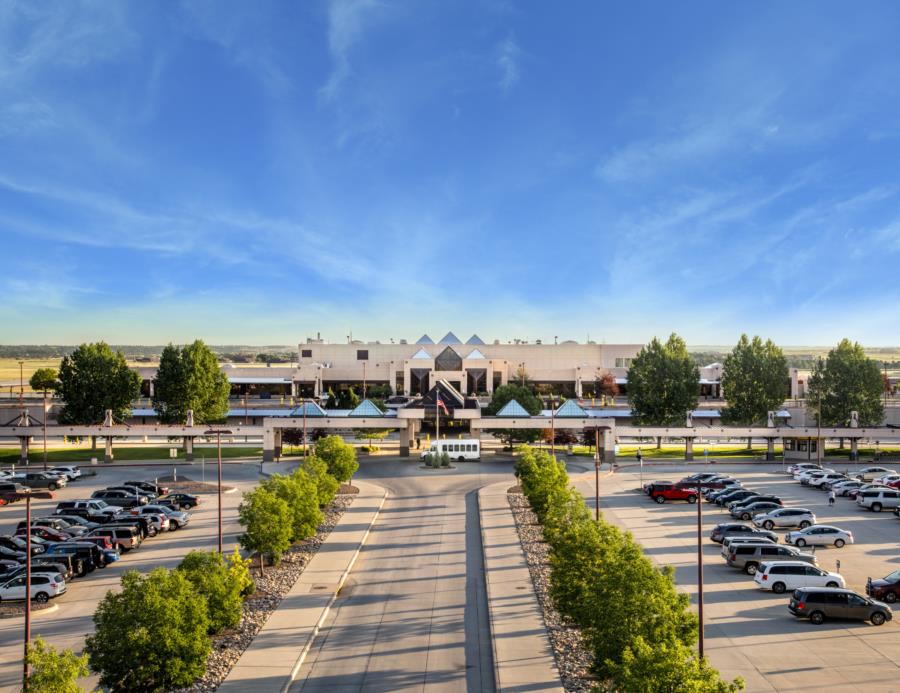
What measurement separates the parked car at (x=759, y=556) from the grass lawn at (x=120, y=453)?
5560 cm

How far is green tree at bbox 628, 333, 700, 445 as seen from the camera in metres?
85.1

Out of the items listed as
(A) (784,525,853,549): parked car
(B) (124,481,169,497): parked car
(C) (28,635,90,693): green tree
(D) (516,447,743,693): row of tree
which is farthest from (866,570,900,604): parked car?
(B) (124,481,169,497): parked car

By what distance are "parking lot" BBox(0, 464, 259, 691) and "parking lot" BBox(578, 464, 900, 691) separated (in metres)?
22.9

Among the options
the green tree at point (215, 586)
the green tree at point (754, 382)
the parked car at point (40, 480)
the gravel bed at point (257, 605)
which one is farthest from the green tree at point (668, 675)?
the green tree at point (754, 382)

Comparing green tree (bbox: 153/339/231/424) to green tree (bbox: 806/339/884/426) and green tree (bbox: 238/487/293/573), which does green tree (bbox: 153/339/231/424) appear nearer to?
green tree (bbox: 238/487/293/573)

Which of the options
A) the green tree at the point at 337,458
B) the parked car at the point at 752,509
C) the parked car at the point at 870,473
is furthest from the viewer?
the parked car at the point at 870,473

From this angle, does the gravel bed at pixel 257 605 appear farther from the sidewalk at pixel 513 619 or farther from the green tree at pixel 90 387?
the green tree at pixel 90 387

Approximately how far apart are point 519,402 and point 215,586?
69.5 meters

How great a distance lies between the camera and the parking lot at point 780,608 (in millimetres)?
23766

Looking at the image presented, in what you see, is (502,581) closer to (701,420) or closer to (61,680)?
(61,680)

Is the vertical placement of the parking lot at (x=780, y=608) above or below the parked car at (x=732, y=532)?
below

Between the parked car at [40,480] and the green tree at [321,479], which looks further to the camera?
the parked car at [40,480]

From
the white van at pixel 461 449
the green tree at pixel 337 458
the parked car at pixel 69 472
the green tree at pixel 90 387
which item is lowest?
the parked car at pixel 69 472

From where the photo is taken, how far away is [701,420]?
109750mm
